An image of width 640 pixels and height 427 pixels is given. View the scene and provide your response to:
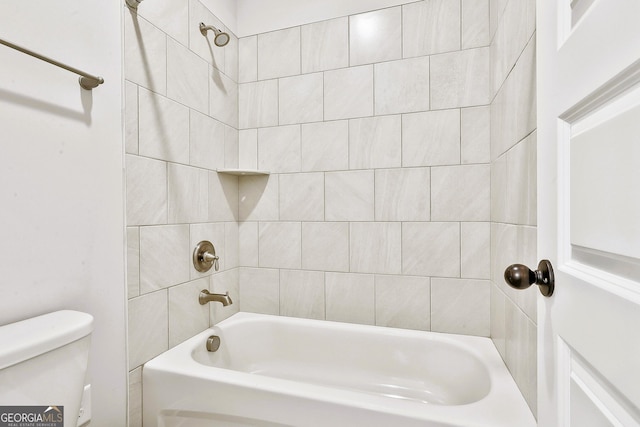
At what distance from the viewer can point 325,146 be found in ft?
5.65

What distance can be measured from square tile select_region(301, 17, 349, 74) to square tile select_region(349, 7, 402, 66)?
4cm

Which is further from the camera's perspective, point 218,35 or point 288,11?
point 288,11

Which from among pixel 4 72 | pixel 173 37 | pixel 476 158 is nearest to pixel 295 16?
pixel 173 37

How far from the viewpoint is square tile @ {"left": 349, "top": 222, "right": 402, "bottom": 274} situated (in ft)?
5.29

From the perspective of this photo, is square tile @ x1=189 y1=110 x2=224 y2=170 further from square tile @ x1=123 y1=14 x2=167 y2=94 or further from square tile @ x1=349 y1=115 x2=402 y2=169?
square tile @ x1=349 y1=115 x2=402 y2=169

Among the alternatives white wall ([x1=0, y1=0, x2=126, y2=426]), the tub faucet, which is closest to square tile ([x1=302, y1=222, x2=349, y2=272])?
the tub faucet

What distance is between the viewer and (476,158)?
4.88 feet

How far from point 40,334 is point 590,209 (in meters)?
1.17

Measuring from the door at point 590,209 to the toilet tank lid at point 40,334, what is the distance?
109 cm

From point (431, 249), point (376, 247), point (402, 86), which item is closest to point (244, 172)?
point (376, 247)

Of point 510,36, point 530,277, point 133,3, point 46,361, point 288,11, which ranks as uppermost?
point 288,11

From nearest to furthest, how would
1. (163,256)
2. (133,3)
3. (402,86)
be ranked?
(133,3) < (163,256) < (402,86)

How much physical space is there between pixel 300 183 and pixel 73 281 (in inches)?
43.6

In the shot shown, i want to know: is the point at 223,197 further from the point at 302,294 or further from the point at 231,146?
the point at 302,294
